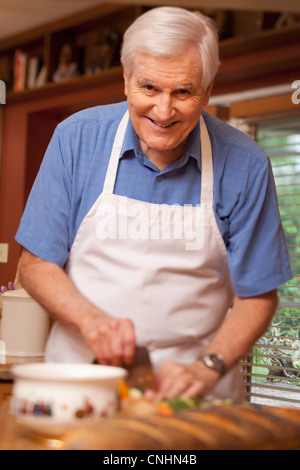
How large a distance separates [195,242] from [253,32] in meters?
1.43

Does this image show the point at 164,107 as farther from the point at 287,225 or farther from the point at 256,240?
the point at 287,225

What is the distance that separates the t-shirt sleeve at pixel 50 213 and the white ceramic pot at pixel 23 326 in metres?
0.08

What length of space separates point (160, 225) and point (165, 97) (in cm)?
18

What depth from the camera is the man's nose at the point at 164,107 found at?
83 cm

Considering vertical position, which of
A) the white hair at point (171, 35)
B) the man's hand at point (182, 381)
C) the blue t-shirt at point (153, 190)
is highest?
the white hair at point (171, 35)

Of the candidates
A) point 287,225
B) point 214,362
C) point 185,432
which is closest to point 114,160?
point 214,362

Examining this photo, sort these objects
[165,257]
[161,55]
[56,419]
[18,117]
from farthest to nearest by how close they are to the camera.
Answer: [18,117], [165,257], [161,55], [56,419]

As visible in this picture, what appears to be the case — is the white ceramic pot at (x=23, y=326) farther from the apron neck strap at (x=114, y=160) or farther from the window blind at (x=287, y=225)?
the window blind at (x=287, y=225)

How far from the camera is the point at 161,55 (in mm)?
801

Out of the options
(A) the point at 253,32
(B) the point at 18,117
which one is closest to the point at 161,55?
(B) the point at 18,117

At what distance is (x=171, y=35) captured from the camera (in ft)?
2.60

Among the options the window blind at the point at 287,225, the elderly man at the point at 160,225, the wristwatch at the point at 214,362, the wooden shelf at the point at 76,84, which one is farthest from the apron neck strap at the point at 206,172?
the wooden shelf at the point at 76,84

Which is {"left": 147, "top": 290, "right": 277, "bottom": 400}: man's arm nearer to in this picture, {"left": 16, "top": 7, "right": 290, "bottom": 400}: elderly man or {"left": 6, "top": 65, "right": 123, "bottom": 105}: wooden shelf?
{"left": 16, "top": 7, "right": 290, "bottom": 400}: elderly man
